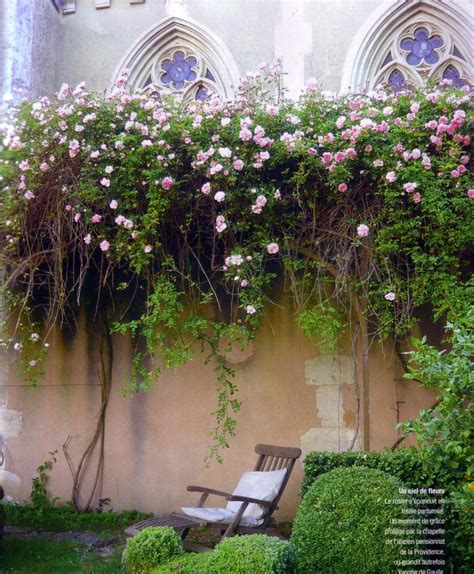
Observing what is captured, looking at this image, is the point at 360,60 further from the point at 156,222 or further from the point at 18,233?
the point at 18,233

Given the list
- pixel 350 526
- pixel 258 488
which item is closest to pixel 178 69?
pixel 258 488

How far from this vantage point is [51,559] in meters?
5.20

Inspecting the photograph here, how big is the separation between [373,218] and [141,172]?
202 cm

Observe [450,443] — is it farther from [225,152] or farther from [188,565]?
[225,152]

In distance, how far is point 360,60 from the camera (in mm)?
8234

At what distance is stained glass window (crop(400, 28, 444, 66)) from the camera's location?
8281 mm

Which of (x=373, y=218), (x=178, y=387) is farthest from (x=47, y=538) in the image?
(x=373, y=218)

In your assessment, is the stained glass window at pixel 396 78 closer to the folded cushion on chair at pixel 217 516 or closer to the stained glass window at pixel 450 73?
the stained glass window at pixel 450 73

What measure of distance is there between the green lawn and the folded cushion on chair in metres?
0.68

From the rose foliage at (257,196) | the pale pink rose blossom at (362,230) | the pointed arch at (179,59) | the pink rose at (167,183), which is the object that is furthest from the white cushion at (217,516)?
the pointed arch at (179,59)

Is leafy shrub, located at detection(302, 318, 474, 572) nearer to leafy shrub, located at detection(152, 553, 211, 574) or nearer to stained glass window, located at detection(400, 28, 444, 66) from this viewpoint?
leafy shrub, located at detection(152, 553, 211, 574)

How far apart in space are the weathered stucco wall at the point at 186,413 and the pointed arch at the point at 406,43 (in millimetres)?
3673

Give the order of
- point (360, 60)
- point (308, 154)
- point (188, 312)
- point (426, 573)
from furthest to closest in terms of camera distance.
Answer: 1. point (360, 60)
2. point (188, 312)
3. point (308, 154)
4. point (426, 573)

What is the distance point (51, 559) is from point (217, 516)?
1.41 m
